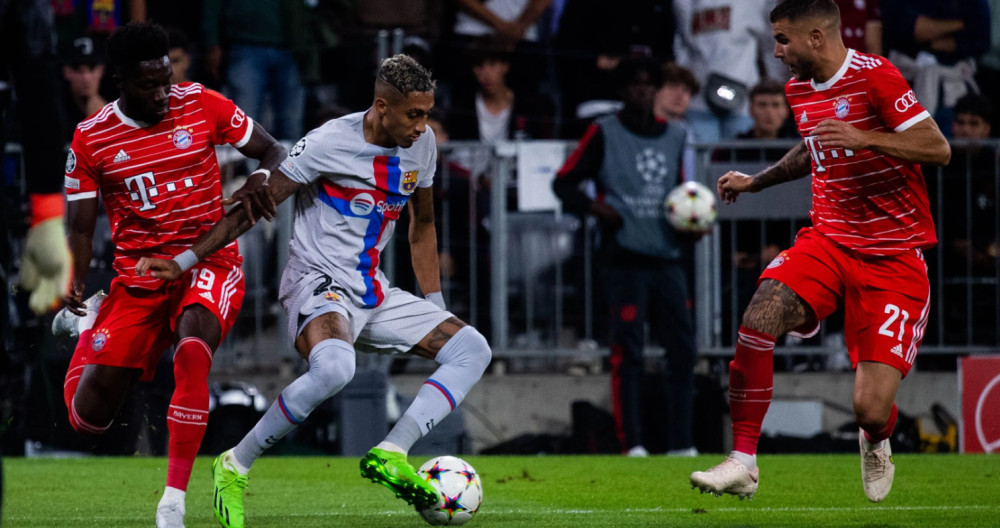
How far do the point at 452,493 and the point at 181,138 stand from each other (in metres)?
2.22

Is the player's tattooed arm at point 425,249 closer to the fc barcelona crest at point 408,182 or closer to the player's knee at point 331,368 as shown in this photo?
the fc barcelona crest at point 408,182

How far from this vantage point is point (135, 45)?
6234 millimetres

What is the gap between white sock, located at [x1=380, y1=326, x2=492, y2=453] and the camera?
5.88m

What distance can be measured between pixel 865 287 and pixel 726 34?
6.05 m

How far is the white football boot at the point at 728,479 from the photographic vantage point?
5773 millimetres

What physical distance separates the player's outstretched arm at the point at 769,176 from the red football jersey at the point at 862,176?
0.17m

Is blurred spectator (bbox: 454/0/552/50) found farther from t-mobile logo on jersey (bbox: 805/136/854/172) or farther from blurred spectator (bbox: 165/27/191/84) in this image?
t-mobile logo on jersey (bbox: 805/136/854/172)

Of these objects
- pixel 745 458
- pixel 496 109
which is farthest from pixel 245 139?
pixel 496 109

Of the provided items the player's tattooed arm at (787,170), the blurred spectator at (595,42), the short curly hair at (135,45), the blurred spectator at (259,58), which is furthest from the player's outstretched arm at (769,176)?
the blurred spectator at (259,58)

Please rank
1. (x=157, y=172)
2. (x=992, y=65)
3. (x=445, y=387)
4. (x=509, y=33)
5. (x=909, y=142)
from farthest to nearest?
(x=992, y=65), (x=509, y=33), (x=157, y=172), (x=445, y=387), (x=909, y=142)

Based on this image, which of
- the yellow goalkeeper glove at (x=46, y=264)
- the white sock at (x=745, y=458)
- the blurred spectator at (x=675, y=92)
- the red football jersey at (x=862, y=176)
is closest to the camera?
the yellow goalkeeper glove at (x=46, y=264)

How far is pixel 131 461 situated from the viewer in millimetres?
9625

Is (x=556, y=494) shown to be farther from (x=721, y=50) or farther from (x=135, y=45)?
(x=721, y=50)

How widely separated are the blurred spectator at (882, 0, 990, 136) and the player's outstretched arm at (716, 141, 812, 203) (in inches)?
228
